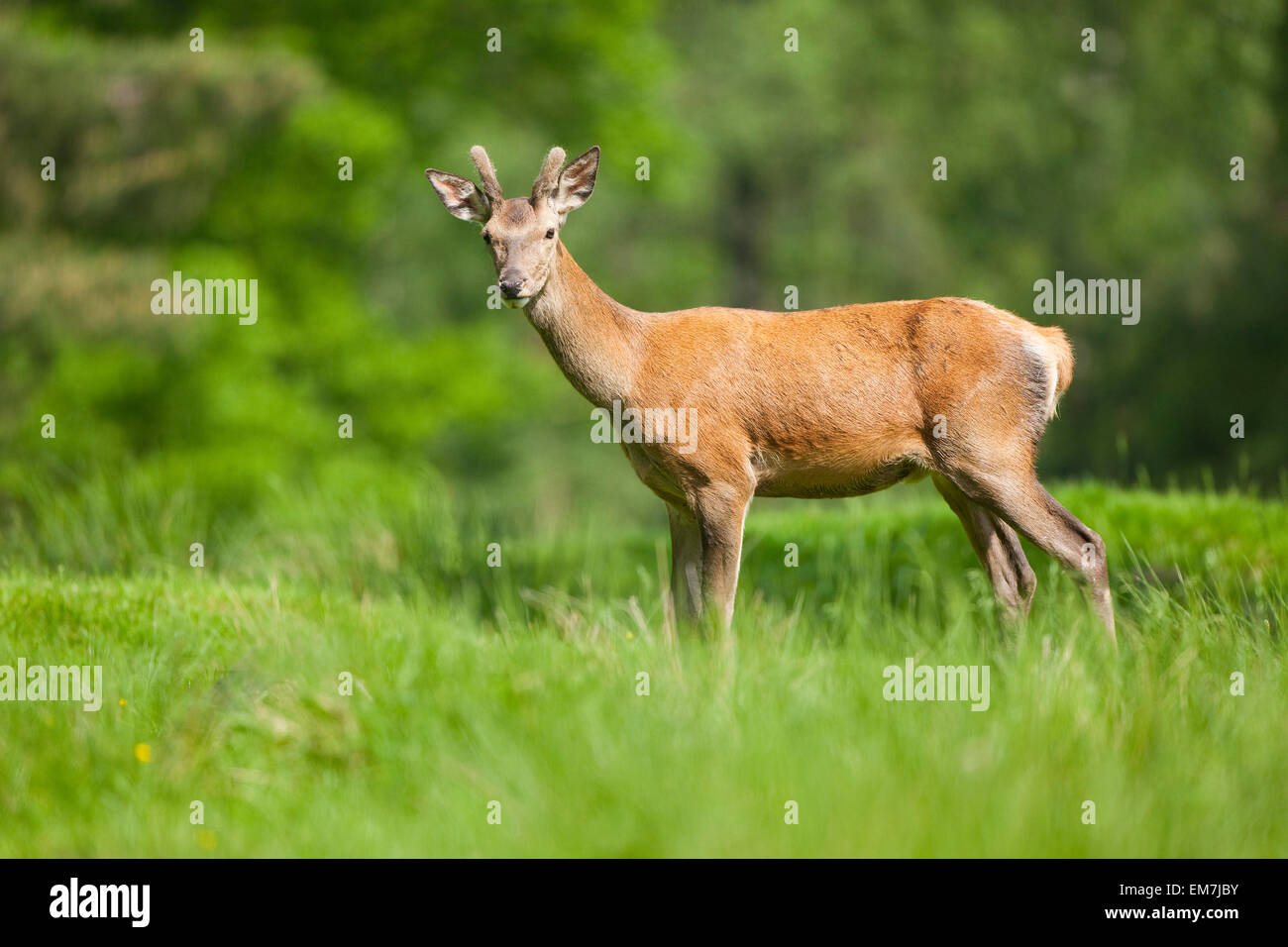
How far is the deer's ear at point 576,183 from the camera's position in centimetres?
611

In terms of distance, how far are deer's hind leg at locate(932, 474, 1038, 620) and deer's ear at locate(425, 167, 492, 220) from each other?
2.35m

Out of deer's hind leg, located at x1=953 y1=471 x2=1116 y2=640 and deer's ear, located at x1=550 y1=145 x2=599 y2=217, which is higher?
deer's ear, located at x1=550 y1=145 x2=599 y2=217

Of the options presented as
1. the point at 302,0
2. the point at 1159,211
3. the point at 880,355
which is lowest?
the point at 880,355

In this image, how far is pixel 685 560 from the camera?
6.39 metres

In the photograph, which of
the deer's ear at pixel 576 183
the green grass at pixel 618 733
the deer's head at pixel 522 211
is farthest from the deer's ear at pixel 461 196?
the green grass at pixel 618 733

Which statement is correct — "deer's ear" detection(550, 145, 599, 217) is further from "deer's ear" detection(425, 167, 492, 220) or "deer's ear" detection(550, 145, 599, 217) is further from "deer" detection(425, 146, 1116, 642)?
"deer's ear" detection(425, 167, 492, 220)

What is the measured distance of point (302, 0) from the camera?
51.9ft

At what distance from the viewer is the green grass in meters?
3.87

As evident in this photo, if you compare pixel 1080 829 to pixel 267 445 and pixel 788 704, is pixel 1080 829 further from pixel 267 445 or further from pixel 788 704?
pixel 267 445

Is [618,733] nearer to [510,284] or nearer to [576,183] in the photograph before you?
[510,284]

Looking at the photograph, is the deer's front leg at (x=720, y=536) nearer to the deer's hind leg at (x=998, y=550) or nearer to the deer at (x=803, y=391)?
the deer at (x=803, y=391)

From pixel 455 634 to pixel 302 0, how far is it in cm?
1202

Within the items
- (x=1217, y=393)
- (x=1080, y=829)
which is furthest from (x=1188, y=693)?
(x=1217, y=393)

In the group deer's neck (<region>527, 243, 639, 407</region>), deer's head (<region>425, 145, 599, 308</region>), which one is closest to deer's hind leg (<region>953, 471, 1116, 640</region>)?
deer's neck (<region>527, 243, 639, 407</region>)
